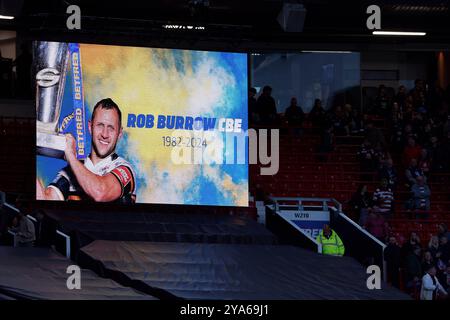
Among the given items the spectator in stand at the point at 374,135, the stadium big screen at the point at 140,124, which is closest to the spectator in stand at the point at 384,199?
the spectator in stand at the point at 374,135

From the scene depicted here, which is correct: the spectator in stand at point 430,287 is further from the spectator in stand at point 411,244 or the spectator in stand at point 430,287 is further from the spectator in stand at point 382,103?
the spectator in stand at point 382,103

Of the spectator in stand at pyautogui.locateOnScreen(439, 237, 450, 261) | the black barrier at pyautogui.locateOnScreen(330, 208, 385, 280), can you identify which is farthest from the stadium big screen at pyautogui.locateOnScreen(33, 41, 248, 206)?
the spectator in stand at pyautogui.locateOnScreen(439, 237, 450, 261)

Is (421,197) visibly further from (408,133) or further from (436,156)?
(408,133)

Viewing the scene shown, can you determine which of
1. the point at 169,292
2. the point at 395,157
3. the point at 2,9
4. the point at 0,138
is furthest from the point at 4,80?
the point at 169,292

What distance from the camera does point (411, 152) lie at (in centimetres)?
2900

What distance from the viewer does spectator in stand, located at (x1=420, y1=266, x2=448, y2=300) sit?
2352cm

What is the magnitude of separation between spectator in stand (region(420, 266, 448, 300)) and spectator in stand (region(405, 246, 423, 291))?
345mm

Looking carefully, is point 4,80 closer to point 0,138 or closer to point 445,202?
point 0,138

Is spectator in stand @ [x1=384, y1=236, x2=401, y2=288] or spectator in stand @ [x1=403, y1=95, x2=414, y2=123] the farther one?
spectator in stand @ [x1=403, y1=95, x2=414, y2=123]

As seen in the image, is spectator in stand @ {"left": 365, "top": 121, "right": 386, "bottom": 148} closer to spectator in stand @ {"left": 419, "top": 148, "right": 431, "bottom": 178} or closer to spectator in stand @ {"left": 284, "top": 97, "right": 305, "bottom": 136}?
spectator in stand @ {"left": 419, "top": 148, "right": 431, "bottom": 178}

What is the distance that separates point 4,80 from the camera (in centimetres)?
2930

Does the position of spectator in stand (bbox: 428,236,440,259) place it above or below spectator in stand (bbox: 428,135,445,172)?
below

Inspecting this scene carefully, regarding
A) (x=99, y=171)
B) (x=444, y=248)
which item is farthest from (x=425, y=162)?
(x=99, y=171)

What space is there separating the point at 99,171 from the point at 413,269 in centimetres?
644
